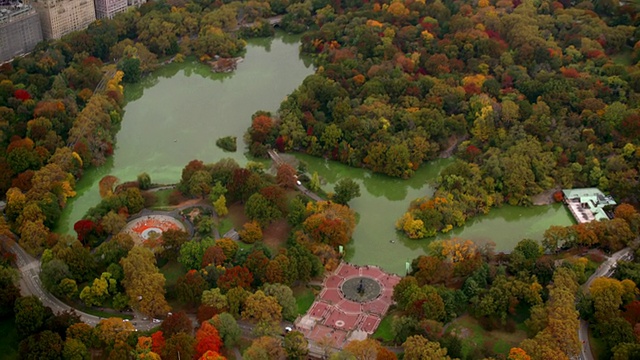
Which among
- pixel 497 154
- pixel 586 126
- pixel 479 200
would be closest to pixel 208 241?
pixel 479 200

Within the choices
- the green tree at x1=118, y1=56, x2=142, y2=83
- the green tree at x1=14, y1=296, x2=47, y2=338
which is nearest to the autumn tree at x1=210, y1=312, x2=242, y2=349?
the green tree at x1=14, y1=296, x2=47, y2=338

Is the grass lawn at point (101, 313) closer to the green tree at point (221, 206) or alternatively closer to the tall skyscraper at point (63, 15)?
the green tree at point (221, 206)

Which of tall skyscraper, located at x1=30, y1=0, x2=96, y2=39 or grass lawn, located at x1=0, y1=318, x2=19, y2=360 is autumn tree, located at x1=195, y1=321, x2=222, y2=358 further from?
tall skyscraper, located at x1=30, y1=0, x2=96, y2=39

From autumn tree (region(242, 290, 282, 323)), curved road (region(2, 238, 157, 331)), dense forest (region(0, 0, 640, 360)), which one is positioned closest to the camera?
dense forest (region(0, 0, 640, 360))

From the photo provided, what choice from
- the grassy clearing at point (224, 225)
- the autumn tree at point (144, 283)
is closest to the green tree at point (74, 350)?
the autumn tree at point (144, 283)

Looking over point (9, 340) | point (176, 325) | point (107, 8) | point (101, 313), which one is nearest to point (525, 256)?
point (176, 325)
